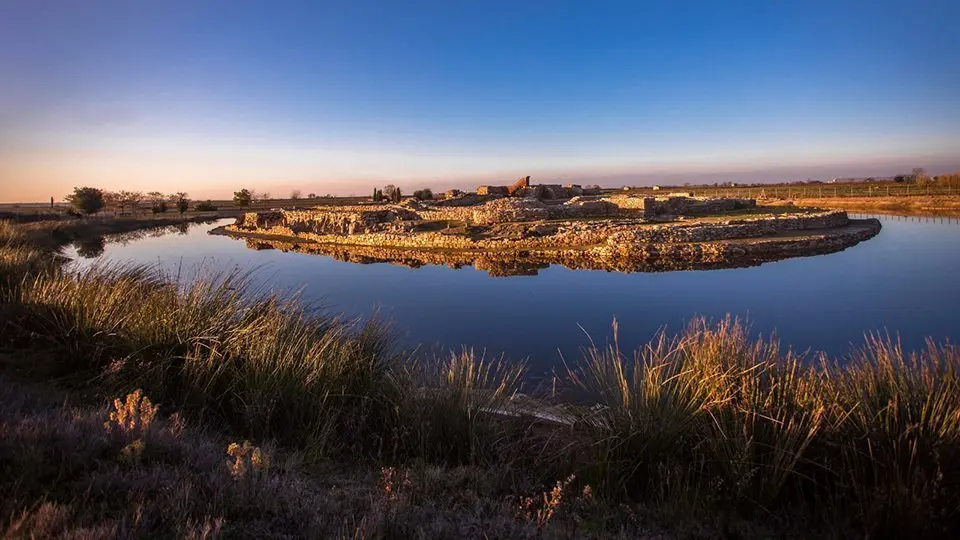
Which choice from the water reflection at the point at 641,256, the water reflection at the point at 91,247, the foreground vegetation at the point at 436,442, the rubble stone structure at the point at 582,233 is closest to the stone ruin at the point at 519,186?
the rubble stone structure at the point at 582,233

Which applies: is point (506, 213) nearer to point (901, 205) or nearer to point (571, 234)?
point (571, 234)

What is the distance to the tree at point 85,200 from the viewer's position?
4453 centimetres

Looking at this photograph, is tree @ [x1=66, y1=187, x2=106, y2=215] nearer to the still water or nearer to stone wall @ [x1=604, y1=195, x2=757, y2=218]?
the still water

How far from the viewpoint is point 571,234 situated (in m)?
22.2

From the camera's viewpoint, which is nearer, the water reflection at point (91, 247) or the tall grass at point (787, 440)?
the tall grass at point (787, 440)

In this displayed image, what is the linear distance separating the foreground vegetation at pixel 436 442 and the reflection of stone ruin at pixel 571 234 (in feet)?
40.8

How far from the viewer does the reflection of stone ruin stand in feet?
61.5

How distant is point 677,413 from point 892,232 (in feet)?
95.0

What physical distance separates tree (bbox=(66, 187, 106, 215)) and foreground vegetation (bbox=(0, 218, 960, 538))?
163 ft

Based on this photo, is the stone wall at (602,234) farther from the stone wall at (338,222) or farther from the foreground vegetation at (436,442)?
the foreground vegetation at (436,442)

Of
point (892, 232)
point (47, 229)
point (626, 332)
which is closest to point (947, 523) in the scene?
point (626, 332)

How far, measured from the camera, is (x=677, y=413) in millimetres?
3801

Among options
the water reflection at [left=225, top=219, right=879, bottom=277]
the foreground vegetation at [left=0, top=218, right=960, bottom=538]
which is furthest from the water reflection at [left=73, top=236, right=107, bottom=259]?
the foreground vegetation at [left=0, top=218, right=960, bottom=538]

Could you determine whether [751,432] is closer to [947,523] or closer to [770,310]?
[947,523]
